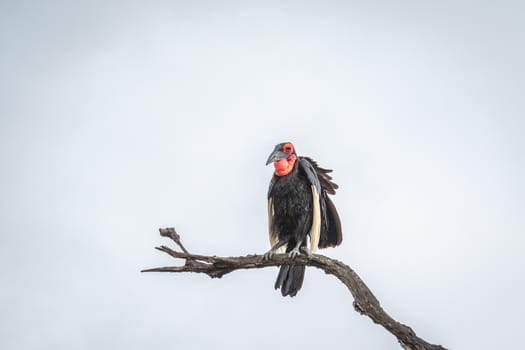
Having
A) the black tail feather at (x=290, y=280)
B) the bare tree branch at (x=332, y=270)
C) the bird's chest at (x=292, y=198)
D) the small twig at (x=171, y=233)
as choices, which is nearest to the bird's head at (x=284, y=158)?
the bird's chest at (x=292, y=198)

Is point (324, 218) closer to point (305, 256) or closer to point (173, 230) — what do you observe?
point (305, 256)

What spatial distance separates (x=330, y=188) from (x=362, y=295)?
10.0 ft

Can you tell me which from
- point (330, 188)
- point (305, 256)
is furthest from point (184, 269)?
point (330, 188)

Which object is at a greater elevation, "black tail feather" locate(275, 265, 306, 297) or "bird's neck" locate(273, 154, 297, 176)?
"bird's neck" locate(273, 154, 297, 176)

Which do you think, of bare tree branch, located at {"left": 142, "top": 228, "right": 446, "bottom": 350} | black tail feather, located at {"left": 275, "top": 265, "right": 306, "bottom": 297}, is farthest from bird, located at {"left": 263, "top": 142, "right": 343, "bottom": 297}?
bare tree branch, located at {"left": 142, "top": 228, "right": 446, "bottom": 350}

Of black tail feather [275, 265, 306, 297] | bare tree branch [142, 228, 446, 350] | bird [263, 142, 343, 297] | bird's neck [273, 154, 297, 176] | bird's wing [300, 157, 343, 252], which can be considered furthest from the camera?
bird's neck [273, 154, 297, 176]

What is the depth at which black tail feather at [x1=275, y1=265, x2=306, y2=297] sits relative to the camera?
856cm

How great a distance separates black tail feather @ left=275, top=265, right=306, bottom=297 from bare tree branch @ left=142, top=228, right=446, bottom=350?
44.7 inches

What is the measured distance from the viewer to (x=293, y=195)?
9023mm

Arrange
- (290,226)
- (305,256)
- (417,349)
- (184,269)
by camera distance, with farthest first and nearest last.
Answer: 1. (290,226)
2. (305,256)
3. (184,269)
4. (417,349)

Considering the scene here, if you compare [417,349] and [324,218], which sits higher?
[324,218]

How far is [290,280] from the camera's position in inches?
337

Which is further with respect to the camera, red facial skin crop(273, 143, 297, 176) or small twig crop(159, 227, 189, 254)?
red facial skin crop(273, 143, 297, 176)

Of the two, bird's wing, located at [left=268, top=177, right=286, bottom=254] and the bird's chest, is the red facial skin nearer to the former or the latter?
the bird's chest
